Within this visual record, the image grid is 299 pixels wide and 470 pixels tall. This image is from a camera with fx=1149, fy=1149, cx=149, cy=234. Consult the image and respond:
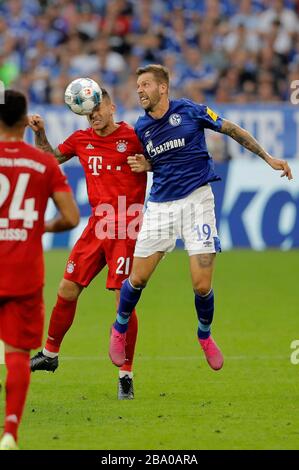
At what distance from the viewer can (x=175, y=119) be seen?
9.34 meters

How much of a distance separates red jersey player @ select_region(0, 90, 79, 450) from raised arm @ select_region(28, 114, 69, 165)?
72.7 inches

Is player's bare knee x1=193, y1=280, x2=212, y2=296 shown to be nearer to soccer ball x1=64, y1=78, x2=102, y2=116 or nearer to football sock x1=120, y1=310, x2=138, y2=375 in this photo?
football sock x1=120, y1=310, x2=138, y2=375

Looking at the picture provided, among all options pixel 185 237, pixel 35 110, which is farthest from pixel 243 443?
pixel 35 110

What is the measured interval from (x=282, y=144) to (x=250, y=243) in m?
1.89

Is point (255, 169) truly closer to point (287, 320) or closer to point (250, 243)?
point (250, 243)

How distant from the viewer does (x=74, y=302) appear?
948 centimetres

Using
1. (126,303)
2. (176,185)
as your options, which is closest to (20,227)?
(126,303)

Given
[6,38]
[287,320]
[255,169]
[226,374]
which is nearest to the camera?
[226,374]

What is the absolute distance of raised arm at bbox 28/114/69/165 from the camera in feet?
29.7

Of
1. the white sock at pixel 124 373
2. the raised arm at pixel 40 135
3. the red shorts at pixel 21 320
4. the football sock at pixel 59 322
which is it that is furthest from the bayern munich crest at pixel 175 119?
the red shorts at pixel 21 320

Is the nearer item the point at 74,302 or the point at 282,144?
the point at 74,302

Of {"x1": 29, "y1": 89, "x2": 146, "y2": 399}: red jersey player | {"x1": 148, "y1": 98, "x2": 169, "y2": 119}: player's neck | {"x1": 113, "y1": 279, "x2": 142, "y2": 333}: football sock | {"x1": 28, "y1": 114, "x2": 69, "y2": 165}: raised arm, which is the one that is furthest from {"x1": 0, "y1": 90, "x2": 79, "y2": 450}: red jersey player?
{"x1": 148, "y1": 98, "x2": 169, "y2": 119}: player's neck
